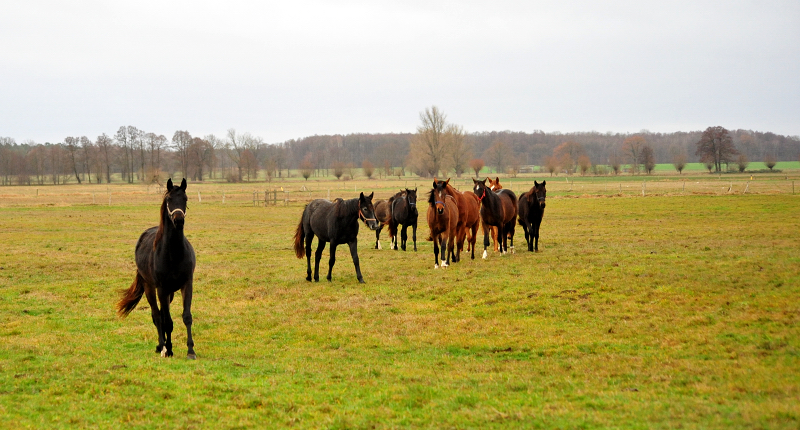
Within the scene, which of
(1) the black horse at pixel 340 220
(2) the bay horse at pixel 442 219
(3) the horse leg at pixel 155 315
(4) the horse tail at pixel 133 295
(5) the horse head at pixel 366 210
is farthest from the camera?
(2) the bay horse at pixel 442 219

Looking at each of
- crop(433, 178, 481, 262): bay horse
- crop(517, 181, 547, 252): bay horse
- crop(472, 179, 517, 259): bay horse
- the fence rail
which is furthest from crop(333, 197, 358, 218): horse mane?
the fence rail

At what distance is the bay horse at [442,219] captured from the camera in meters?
14.6

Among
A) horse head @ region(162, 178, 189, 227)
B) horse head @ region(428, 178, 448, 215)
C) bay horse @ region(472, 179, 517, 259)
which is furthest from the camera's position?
bay horse @ region(472, 179, 517, 259)

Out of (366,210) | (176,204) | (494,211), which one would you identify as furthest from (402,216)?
(176,204)

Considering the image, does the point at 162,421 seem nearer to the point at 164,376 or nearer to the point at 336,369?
the point at 164,376

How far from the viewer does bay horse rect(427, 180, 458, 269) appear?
577 inches

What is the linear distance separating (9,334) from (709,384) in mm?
9362

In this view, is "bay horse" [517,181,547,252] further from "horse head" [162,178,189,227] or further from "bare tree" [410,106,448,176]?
"bare tree" [410,106,448,176]

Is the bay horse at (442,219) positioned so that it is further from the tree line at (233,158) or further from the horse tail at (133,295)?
the tree line at (233,158)

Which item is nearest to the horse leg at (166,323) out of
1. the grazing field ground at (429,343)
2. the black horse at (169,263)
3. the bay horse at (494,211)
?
the black horse at (169,263)

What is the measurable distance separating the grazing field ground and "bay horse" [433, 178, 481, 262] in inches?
28.1

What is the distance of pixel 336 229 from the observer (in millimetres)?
12945

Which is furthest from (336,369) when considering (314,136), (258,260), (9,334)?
(314,136)

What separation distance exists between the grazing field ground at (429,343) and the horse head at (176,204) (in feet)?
5.76
